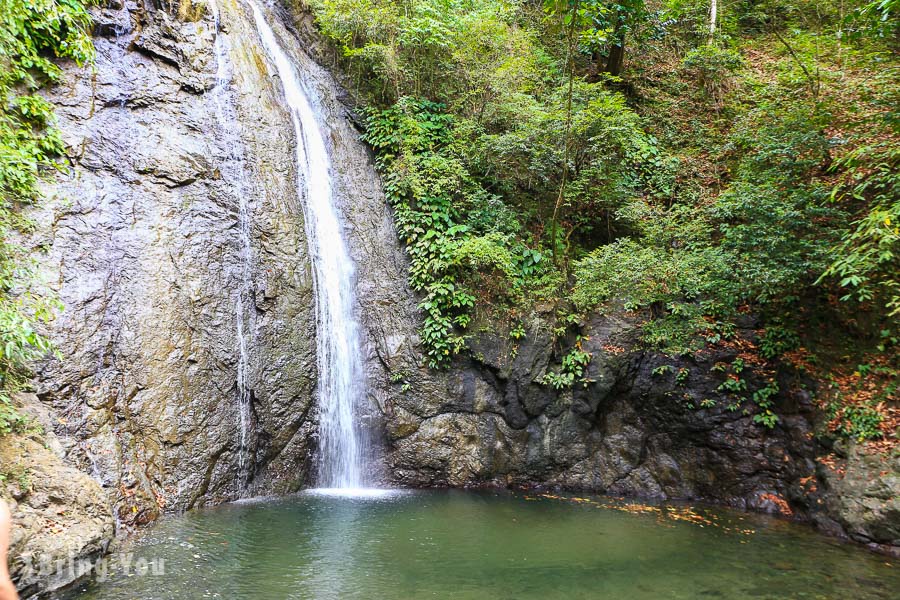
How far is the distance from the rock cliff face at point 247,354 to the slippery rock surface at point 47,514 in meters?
0.48

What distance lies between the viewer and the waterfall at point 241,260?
24.7 ft

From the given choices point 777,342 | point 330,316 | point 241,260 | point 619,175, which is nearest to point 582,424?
point 777,342

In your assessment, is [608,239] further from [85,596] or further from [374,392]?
[85,596]

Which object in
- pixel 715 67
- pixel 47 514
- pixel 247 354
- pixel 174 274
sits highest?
pixel 715 67

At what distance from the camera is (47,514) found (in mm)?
4469

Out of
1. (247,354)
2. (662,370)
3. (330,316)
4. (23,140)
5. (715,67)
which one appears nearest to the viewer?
(23,140)

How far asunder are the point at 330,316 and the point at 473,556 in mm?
4855

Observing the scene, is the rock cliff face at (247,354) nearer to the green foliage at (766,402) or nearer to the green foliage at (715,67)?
the green foliage at (766,402)

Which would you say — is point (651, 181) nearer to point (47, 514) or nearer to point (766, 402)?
point (766, 402)

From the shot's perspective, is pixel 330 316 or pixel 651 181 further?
pixel 651 181

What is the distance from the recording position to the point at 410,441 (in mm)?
8992

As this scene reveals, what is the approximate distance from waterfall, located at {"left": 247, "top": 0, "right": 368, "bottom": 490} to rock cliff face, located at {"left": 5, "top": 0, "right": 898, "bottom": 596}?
9.5 inches

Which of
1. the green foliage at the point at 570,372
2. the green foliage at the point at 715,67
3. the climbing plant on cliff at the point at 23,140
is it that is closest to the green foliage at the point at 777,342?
Answer: the green foliage at the point at 570,372

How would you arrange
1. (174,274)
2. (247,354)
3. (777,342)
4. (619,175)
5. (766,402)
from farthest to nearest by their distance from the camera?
(619,175)
(777,342)
(766,402)
(247,354)
(174,274)
